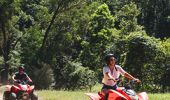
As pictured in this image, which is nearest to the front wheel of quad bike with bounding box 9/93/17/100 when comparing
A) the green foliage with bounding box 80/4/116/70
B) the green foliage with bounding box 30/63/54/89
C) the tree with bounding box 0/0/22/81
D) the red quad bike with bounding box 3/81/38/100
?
the red quad bike with bounding box 3/81/38/100

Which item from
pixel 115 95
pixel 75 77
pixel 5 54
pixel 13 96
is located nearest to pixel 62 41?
pixel 75 77

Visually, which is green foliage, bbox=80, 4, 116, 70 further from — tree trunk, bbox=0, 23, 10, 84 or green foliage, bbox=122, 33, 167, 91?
green foliage, bbox=122, 33, 167, 91

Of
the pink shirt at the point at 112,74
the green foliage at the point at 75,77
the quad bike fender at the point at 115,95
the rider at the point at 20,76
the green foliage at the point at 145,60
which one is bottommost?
the green foliage at the point at 75,77

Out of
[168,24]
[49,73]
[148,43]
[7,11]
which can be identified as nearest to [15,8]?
[7,11]

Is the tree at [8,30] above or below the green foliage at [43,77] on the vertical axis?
above

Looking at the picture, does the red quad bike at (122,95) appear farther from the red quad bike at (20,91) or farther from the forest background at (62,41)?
the forest background at (62,41)

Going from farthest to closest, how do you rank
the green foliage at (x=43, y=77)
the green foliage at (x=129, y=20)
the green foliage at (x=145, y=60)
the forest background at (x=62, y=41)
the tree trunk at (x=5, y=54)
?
1. the green foliage at (x=129, y=20)
2. the tree trunk at (x=5, y=54)
3. the forest background at (x=62, y=41)
4. the green foliage at (x=43, y=77)
5. the green foliage at (x=145, y=60)

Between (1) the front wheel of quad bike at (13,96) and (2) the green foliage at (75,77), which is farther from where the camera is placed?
(2) the green foliage at (75,77)

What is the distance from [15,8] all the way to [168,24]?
27.9 meters

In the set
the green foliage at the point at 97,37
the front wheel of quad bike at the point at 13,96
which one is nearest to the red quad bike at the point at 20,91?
the front wheel of quad bike at the point at 13,96

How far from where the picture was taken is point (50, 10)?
142 feet

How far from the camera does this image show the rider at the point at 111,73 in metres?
11.0

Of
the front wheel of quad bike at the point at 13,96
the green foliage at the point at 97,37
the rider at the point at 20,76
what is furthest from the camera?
the green foliage at the point at 97,37

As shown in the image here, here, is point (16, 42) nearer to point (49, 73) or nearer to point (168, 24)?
point (49, 73)
